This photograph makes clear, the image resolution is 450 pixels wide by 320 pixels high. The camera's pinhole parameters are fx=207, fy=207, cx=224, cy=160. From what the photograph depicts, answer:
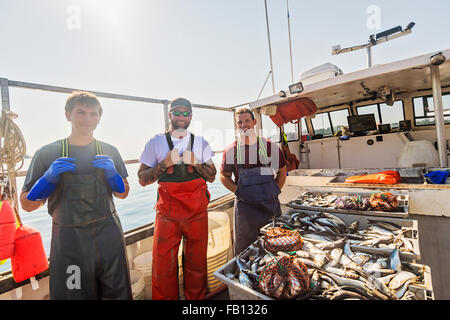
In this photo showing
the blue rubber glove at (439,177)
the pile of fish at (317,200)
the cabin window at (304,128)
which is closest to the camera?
the pile of fish at (317,200)

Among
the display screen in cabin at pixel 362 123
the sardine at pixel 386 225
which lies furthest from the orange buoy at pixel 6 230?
the display screen in cabin at pixel 362 123

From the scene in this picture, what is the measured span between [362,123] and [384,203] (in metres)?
5.21

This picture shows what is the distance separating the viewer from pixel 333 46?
5969 millimetres

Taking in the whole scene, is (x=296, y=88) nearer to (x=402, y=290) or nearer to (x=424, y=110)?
(x=402, y=290)

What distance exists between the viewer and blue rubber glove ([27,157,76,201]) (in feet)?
5.50

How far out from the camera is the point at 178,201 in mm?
2404

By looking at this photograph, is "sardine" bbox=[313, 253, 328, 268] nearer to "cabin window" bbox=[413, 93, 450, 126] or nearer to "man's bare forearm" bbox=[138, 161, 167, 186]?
"man's bare forearm" bbox=[138, 161, 167, 186]

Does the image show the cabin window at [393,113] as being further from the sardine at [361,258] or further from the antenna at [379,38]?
the sardine at [361,258]

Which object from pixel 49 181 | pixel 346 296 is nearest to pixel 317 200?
pixel 346 296

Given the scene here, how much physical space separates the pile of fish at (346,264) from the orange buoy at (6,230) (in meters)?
1.94

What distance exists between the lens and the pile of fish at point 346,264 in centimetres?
126

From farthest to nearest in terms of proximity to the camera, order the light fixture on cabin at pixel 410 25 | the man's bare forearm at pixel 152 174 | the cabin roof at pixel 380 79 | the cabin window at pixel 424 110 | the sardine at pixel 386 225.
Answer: the cabin window at pixel 424 110, the light fixture on cabin at pixel 410 25, the cabin roof at pixel 380 79, the man's bare forearm at pixel 152 174, the sardine at pixel 386 225

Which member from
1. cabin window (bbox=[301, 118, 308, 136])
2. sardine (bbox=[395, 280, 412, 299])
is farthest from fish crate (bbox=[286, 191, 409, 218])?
cabin window (bbox=[301, 118, 308, 136])
